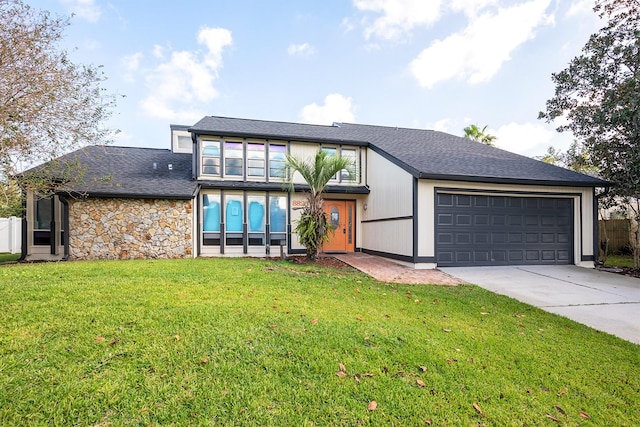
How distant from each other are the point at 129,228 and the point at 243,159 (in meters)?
4.47

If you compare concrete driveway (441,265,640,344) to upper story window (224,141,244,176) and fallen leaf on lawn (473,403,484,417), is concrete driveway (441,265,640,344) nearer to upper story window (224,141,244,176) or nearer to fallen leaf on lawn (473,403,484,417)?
fallen leaf on lawn (473,403,484,417)

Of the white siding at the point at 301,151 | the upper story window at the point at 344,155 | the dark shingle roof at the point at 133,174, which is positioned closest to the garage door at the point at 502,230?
the upper story window at the point at 344,155

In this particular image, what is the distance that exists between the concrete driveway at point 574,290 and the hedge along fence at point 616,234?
16.9 ft

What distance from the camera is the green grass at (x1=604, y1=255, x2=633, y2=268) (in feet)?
32.9

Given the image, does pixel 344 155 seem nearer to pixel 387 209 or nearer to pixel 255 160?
pixel 387 209

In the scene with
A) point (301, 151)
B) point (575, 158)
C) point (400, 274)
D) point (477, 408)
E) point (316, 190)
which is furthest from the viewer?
point (301, 151)

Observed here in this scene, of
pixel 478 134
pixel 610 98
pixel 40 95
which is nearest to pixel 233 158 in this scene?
pixel 40 95

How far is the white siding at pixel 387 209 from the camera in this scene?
8922mm

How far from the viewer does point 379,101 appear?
16734 millimetres

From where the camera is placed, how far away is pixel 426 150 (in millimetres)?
11062

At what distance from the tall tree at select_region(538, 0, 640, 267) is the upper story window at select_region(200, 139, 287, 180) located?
9969 millimetres

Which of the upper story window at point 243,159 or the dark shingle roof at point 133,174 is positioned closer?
the dark shingle roof at point 133,174

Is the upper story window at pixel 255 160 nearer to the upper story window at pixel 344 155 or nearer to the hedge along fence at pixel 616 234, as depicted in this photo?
the upper story window at pixel 344 155

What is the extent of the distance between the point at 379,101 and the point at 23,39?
14.7 meters
